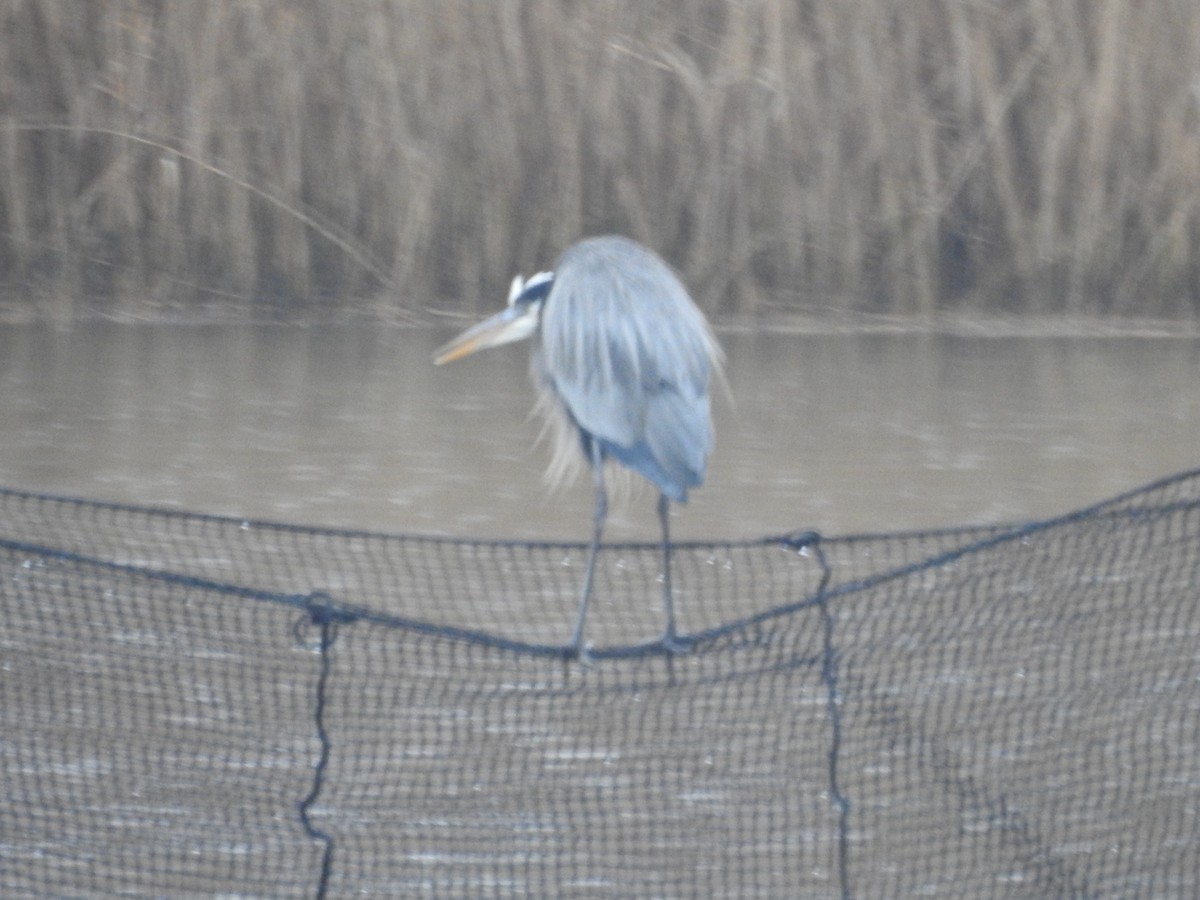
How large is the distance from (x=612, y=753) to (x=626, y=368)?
2.46ft

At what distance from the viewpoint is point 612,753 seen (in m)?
3.77

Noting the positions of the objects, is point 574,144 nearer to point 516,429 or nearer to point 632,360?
point 516,429

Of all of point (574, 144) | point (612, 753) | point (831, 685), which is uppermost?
point (574, 144)

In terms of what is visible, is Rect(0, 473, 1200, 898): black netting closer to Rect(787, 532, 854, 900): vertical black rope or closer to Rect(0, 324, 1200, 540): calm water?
Rect(787, 532, 854, 900): vertical black rope

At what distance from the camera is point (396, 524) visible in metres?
5.87

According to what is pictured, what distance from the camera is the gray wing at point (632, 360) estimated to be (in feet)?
11.7

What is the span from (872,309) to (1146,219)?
134 cm

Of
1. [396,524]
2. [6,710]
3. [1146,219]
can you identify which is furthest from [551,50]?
[6,710]

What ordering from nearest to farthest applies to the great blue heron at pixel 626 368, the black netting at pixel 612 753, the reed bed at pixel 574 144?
the black netting at pixel 612 753, the great blue heron at pixel 626 368, the reed bed at pixel 574 144

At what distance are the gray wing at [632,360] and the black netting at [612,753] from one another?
227mm

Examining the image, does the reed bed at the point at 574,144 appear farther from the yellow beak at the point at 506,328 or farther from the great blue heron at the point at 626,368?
the great blue heron at the point at 626,368

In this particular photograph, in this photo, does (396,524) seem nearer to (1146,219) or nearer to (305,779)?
(305,779)

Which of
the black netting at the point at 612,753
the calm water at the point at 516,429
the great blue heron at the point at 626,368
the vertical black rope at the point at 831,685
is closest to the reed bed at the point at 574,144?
the calm water at the point at 516,429

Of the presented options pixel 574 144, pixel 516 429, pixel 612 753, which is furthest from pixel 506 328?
pixel 574 144
